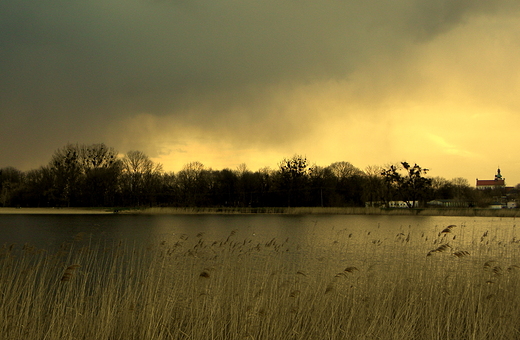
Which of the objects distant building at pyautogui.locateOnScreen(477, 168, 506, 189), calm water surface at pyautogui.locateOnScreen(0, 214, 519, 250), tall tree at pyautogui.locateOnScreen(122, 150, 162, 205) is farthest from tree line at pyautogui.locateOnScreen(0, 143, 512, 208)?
distant building at pyautogui.locateOnScreen(477, 168, 506, 189)

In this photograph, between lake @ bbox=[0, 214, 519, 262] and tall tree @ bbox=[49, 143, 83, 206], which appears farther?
tall tree @ bbox=[49, 143, 83, 206]

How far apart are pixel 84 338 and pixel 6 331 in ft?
3.04

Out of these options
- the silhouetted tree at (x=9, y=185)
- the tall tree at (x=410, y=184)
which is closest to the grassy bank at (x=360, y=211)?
the tall tree at (x=410, y=184)

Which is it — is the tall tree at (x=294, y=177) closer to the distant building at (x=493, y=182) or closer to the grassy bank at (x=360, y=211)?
the grassy bank at (x=360, y=211)

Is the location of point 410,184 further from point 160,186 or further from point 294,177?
point 160,186

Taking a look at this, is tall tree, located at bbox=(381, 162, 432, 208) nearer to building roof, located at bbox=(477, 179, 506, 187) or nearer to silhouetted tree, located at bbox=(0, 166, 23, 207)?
silhouetted tree, located at bbox=(0, 166, 23, 207)

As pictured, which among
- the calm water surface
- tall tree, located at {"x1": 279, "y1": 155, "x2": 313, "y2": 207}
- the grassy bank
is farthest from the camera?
tall tree, located at {"x1": 279, "y1": 155, "x2": 313, "y2": 207}

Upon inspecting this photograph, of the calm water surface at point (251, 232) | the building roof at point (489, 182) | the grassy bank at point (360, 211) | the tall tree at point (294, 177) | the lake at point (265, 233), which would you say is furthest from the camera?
the building roof at point (489, 182)

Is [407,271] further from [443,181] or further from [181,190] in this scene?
[443,181]

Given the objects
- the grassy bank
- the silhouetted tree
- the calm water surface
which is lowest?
the calm water surface

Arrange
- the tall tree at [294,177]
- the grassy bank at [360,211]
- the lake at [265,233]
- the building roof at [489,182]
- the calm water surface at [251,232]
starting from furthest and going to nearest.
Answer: the building roof at [489,182] < the tall tree at [294,177] < the grassy bank at [360,211] < the calm water surface at [251,232] < the lake at [265,233]

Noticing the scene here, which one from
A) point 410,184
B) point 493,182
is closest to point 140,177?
point 410,184

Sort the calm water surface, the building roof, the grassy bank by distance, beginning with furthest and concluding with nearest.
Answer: the building roof, the grassy bank, the calm water surface

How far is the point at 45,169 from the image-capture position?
62.0m
